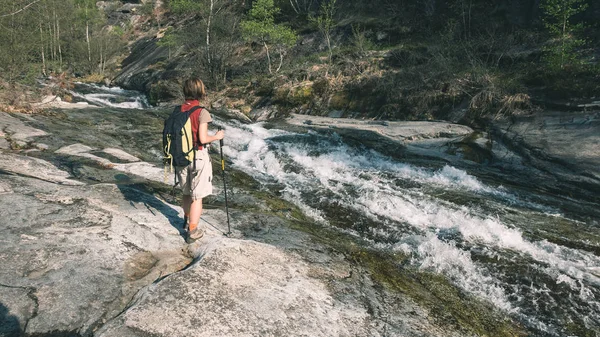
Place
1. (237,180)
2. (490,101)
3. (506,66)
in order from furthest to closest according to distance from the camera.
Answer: (506,66), (490,101), (237,180)

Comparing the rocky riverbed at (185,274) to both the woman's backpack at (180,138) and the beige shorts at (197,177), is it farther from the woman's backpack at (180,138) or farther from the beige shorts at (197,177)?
the woman's backpack at (180,138)

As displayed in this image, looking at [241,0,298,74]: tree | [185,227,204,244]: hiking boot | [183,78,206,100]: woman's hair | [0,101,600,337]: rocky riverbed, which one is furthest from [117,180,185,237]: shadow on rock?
[241,0,298,74]: tree

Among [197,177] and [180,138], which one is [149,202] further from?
[180,138]

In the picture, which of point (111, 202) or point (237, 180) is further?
point (237, 180)

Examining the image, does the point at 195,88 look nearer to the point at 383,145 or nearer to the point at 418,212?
the point at 418,212

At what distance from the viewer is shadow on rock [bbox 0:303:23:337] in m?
2.76

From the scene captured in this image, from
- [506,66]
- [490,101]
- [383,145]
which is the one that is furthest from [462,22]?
[383,145]

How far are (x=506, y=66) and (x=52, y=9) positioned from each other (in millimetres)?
42113

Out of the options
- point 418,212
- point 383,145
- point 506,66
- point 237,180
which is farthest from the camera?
point 506,66

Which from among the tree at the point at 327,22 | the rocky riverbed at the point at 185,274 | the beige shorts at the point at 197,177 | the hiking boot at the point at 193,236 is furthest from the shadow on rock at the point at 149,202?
the tree at the point at 327,22

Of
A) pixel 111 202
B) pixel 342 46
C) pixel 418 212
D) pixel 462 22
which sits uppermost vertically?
pixel 462 22

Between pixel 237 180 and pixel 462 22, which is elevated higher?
pixel 462 22

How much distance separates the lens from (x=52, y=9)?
3634 centimetres

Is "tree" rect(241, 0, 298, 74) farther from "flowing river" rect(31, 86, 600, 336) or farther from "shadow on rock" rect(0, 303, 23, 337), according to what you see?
"shadow on rock" rect(0, 303, 23, 337)
